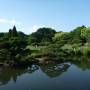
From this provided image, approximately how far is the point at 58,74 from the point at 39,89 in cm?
737

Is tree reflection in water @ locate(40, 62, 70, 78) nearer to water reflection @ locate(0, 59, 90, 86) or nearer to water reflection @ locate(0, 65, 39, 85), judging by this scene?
water reflection @ locate(0, 59, 90, 86)

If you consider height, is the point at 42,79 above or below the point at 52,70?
below

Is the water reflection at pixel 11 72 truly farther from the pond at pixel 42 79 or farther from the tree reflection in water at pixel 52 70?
the tree reflection in water at pixel 52 70

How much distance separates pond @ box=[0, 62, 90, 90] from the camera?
19.7 meters

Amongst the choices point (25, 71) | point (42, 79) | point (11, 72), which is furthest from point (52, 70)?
point (42, 79)

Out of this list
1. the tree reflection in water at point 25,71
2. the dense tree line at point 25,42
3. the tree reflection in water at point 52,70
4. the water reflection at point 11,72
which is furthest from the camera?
the dense tree line at point 25,42

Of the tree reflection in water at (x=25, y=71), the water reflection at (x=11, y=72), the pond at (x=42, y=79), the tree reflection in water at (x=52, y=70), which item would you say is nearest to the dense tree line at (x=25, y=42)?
the water reflection at (x=11, y=72)

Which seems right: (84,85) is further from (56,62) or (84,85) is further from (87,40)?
(87,40)

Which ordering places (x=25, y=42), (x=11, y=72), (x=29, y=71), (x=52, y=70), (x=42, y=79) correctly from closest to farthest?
1. (x=42, y=79)
2. (x=11, y=72)
3. (x=29, y=71)
4. (x=52, y=70)
5. (x=25, y=42)

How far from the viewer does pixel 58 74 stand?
25.8 m

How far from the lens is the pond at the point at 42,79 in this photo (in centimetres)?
1966

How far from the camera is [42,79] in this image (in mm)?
22984

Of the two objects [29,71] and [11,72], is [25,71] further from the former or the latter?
[11,72]

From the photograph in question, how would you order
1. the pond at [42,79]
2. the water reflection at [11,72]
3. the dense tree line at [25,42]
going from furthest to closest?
1. the dense tree line at [25,42]
2. the water reflection at [11,72]
3. the pond at [42,79]
